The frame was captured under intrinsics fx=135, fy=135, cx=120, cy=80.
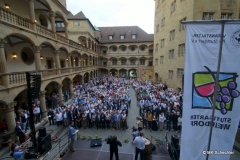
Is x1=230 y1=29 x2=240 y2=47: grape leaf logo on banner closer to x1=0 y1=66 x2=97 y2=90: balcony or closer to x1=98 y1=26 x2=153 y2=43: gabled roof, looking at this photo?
x1=0 y1=66 x2=97 y2=90: balcony

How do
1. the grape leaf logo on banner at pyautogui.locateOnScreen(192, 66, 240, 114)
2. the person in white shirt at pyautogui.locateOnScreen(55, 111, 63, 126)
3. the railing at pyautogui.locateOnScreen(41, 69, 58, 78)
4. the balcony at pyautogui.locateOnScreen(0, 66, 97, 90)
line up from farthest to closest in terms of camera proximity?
the railing at pyautogui.locateOnScreen(41, 69, 58, 78) < the person in white shirt at pyautogui.locateOnScreen(55, 111, 63, 126) < the balcony at pyautogui.locateOnScreen(0, 66, 97, 90) < the grape leaf logo on banner at pyautogui.locateOnScreen(192, 66, 240, 114)

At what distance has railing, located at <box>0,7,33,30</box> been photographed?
938 cm

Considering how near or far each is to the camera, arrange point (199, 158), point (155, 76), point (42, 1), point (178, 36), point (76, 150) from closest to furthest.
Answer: point (199, 158)
point (76, 150)
point (42, 1)
point (178, 36)
point (155, 76)

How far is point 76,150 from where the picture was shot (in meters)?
8.56

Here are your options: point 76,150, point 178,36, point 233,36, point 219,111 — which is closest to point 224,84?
point 219,111

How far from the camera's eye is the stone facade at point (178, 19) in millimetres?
17312

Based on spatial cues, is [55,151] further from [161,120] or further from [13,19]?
[13,19]

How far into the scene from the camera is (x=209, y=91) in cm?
353

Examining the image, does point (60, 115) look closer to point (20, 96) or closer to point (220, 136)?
point (20, 96)

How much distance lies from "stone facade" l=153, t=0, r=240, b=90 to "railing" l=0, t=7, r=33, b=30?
18832 mm

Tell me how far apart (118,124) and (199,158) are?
9.02 m

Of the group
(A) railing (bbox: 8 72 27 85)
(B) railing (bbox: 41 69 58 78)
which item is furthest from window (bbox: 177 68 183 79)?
(A) railing (bbox: 8 72 27 85)

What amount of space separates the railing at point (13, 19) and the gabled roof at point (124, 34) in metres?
35.9

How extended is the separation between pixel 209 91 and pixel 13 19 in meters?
13.4
